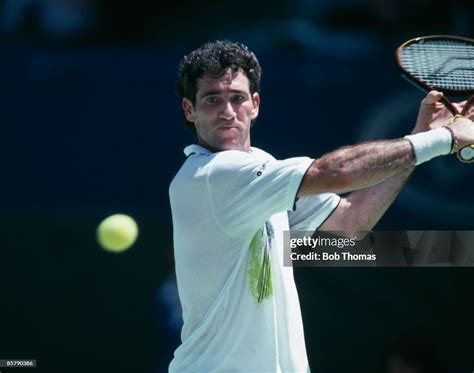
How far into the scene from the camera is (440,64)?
12.5ft

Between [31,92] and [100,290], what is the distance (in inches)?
40.8

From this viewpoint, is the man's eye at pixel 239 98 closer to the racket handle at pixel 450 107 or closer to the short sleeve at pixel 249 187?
the short sleeve at pixel 249 187

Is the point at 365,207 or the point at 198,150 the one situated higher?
the point at 198,150

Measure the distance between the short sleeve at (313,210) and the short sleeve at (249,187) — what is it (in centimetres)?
40

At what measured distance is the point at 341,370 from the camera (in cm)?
540

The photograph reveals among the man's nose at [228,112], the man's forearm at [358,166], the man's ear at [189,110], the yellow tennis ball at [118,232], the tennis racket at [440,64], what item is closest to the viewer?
the man's forearm at [358,166]

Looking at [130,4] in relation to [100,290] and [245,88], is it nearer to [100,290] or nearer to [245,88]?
[100,290]

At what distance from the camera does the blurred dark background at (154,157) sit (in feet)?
17.4

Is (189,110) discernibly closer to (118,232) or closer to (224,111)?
(224,111)

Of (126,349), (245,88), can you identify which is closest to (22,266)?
(126,349)

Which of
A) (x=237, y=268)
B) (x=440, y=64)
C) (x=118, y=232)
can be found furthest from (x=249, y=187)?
(x=118, y=232)

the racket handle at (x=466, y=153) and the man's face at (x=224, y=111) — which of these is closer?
the racket handle at (x=466, y=153)

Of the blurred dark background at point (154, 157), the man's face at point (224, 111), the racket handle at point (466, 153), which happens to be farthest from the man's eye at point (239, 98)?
the blurred dark background at point (154, 157)

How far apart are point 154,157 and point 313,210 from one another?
190 cm
